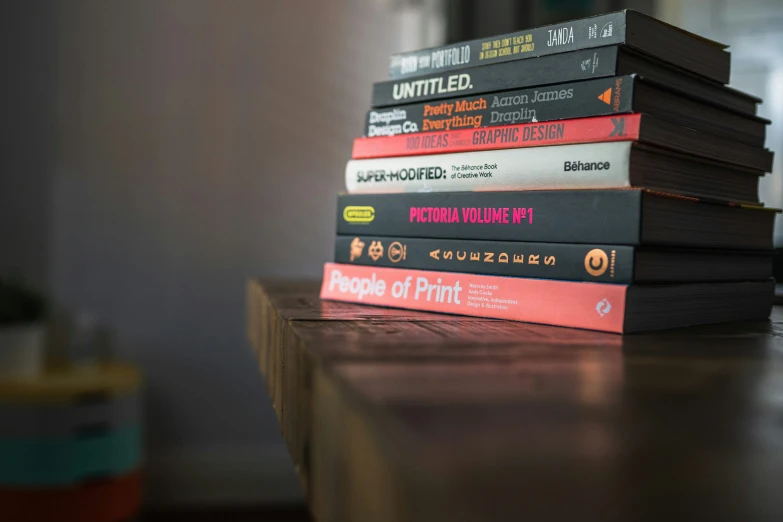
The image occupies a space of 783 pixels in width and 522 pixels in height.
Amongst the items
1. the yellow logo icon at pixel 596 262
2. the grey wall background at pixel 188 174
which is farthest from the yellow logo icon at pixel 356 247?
the grey wall background at pixel 188 174

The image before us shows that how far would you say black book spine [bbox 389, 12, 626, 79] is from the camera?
65 cm

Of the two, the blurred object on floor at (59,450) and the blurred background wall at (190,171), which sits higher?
the blurred background wall at (190,171)

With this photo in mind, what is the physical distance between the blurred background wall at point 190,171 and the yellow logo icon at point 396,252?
4.73 feet

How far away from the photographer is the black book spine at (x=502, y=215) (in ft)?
2.02

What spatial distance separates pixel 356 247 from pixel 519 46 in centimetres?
27

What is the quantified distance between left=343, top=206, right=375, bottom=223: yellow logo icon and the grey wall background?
1389 mm

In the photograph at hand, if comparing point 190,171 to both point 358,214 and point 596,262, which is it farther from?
point 596,262

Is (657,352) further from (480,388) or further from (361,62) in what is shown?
(361,62)

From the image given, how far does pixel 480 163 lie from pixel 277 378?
29 cm

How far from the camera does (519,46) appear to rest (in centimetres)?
71

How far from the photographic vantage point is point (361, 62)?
2230mm

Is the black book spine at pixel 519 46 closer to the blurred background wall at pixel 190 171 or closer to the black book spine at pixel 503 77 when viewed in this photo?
the black book spine at pixel 503 77

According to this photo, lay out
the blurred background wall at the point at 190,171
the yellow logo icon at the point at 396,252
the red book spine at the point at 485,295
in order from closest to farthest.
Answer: the red book spine at the point at 485,295
the yellow logo icon at the point at 396,252
the blurred background wall at the point at 190,171

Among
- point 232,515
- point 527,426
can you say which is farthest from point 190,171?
point 527,426
